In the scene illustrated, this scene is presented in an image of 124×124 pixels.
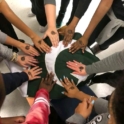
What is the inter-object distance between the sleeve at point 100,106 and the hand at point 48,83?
25 centimetres

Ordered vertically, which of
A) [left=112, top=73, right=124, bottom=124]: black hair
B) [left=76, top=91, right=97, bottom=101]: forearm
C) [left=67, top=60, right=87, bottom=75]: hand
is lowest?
[left=76, top=91, right=97, bottom=101]: forearm

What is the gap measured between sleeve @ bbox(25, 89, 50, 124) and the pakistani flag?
8cm

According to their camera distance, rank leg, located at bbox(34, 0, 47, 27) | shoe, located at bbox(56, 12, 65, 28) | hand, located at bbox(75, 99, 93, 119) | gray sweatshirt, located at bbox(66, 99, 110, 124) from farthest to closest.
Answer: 1. shoe, located at bbox(56, 12, 65, 28)
2. leg, located at bbox(34, 0, 47, 27)
3. hand, located at bbox(75, 99, 93, 119)
4. gray sweatshirt, located at bbox(66, 99, 110, 124)

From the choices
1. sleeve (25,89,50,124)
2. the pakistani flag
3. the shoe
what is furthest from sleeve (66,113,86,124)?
the shoe

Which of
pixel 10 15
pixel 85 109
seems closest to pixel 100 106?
pixel 85 109

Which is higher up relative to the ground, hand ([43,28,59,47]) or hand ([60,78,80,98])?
hand ([43,28,59,47])

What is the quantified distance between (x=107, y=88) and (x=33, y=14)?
0.85 m

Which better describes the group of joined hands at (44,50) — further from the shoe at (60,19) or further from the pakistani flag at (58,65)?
the shoe at (60,19)

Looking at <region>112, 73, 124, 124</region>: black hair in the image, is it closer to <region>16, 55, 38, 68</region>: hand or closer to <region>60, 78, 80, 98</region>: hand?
<region>60, 78, 80, 98</region>: hand

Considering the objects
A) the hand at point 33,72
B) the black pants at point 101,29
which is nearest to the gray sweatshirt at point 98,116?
the hand at point 33,72

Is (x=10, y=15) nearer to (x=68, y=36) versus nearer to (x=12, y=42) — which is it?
(x=12, y=42)

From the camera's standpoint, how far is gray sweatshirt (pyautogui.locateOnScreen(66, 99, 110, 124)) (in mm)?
779

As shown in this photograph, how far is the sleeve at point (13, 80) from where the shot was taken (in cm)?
101

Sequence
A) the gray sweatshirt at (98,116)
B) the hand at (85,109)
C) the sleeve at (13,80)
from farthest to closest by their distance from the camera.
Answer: the sleeve at (13,80) → the hand at (85,109) → the gray sweatshirt at (98,116)
